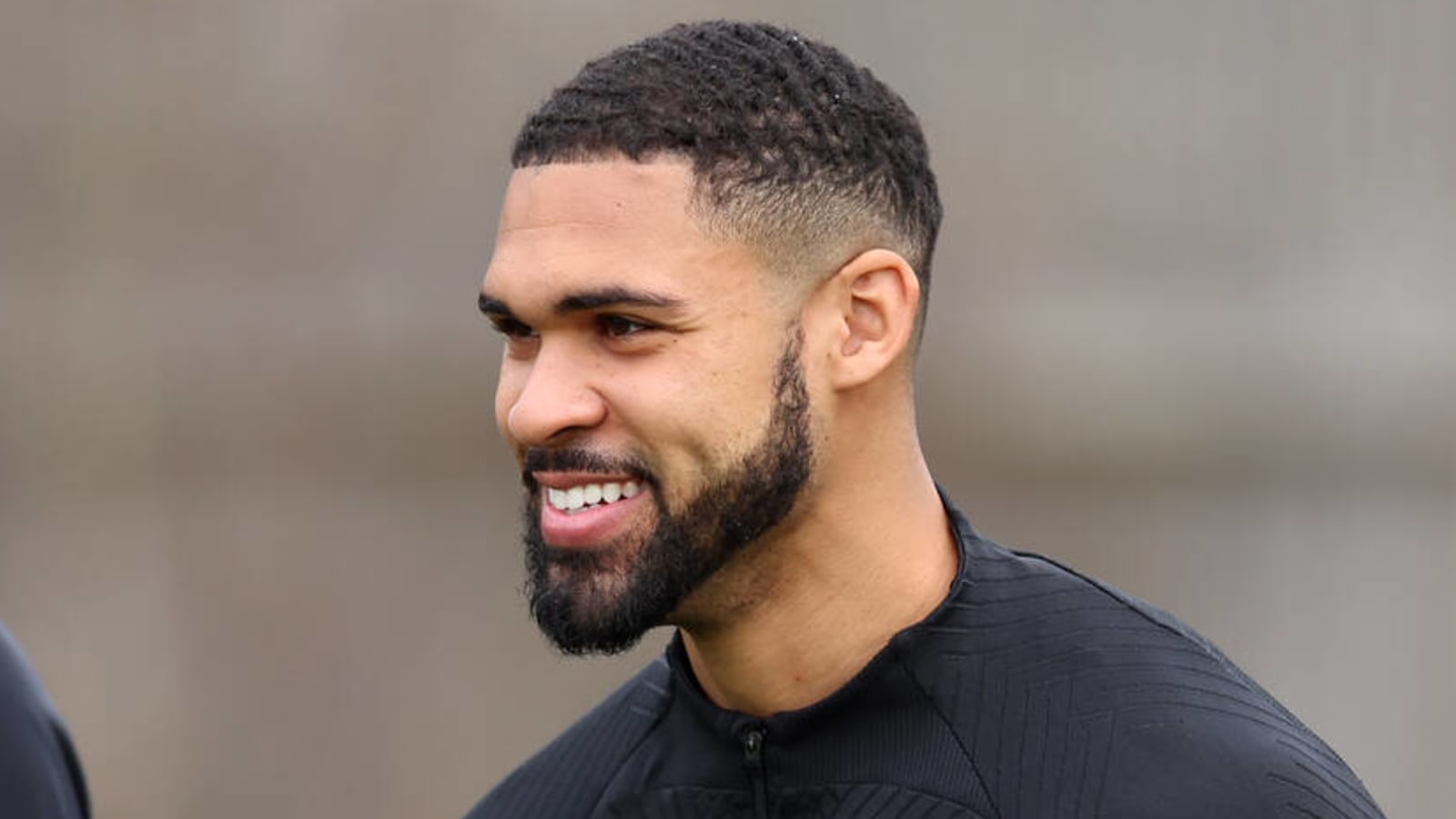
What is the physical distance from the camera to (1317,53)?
6.43 metres

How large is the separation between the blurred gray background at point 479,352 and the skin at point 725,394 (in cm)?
368

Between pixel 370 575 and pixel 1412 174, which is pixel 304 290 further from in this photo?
pixel 1412 174

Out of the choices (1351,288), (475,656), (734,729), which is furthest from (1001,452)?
(734,729)

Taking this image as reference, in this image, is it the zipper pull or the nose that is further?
the zipper pull

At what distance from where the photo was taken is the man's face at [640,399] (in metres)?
2.39

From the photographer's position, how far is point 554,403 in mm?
2383

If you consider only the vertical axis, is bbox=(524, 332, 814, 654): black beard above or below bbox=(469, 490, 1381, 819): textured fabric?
above

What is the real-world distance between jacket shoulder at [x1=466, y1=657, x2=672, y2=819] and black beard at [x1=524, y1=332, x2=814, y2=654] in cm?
27

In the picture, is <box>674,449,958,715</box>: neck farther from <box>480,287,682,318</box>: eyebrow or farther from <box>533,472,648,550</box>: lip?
<box>480,287,682,318</box>: eyebrow

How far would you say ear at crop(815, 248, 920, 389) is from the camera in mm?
2475

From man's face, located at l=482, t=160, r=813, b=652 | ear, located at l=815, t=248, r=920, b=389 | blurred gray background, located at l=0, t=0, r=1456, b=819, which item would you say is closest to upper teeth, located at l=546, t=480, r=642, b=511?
man's face, located at l=482, t=160, r=813, b=652

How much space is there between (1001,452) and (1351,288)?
0.98 m

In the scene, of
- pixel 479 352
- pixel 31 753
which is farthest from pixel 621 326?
pixel 479 352

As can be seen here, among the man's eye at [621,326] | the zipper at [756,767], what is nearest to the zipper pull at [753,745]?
the zipper at [756,767]
